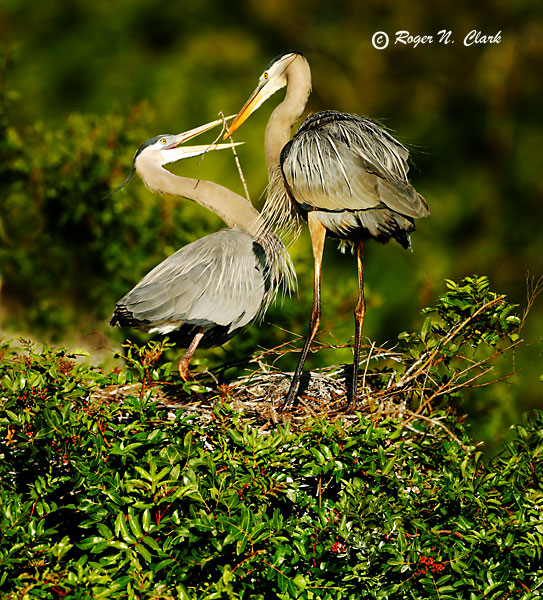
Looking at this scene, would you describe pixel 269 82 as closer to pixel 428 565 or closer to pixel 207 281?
pixel 207 281

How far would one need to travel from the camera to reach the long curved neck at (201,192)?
13.9ft

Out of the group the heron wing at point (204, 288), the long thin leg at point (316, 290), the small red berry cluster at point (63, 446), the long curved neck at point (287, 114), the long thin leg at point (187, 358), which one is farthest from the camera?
the long curved neck at point (287, 114)

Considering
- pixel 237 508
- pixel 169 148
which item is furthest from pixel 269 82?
pixel 237 508

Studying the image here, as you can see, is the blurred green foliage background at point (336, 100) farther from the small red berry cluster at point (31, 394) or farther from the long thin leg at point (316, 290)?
the small red berry cluster at point (31, 394)

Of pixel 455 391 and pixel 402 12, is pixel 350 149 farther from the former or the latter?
pixel 402 12

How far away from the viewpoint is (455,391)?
328cm

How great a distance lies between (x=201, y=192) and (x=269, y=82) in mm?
679

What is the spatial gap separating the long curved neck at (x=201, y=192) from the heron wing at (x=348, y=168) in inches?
31.7

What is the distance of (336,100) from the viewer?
10.4 meters

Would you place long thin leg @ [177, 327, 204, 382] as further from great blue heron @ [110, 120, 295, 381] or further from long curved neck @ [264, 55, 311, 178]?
long curved neck @ [264, 55, 311, 178]

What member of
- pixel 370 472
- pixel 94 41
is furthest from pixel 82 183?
pixel 94 41

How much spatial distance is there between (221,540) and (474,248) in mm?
8255

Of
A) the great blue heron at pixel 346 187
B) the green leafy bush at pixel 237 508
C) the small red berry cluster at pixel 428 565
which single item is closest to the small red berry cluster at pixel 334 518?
the green leafy bush at pixel 237 508

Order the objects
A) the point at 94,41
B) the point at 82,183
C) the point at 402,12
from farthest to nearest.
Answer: the point at 402,12 < the point at 94,41 < the point at 82,183
